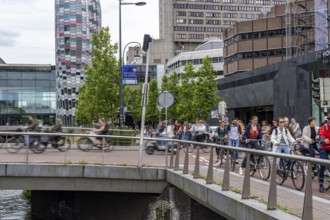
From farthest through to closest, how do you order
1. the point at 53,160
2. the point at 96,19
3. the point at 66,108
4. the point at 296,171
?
the point at 96,19
the point at 66,108
the point at 53,160
the point at 296,171

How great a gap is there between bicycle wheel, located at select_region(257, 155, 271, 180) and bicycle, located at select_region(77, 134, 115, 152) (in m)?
7.91

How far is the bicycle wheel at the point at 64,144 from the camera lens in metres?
15.1

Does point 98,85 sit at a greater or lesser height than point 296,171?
greater

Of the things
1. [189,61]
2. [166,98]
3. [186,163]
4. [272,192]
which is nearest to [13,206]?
[166,98]

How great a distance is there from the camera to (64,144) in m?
15.3

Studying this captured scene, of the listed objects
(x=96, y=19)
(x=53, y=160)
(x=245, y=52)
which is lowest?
(x=53, y=160)

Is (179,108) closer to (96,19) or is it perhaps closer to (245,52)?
(245,52)

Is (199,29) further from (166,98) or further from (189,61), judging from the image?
(166,98)

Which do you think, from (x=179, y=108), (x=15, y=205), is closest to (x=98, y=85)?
(x=15, y=205)

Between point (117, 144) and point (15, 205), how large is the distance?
13.6m

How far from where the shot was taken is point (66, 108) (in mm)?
115562

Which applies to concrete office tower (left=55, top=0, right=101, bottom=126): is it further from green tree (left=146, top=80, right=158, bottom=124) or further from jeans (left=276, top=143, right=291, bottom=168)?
jeans (left=276, top=143, right=291, bottom=168)

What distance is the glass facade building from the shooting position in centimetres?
11631

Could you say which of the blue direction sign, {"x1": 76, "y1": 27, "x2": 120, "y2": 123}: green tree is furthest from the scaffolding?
the blue direction sign
